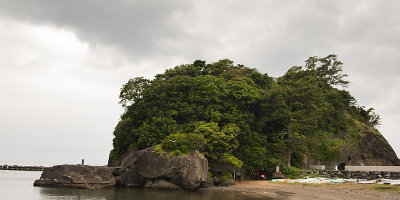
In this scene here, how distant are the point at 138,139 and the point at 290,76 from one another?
33.7 m

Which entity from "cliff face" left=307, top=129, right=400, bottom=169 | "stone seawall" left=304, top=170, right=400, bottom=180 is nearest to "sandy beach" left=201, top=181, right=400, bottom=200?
"stone seawall" left=304, top=170, right=400, bottom=180

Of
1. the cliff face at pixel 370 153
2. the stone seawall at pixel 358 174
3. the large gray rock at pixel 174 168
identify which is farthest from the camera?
the cliff face at pixel 370 153

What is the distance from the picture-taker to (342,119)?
60875 millimetres

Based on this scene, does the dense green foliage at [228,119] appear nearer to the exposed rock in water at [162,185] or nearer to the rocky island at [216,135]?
the rocky island at [216,135]

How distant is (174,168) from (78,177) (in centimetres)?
1197

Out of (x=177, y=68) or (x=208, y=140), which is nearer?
(x=208, y=140)

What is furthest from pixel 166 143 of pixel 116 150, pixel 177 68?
pixel 177 68

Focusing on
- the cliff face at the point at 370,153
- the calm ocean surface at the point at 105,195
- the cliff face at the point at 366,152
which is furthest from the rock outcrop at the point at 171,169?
the cliff face at the point at 370,153

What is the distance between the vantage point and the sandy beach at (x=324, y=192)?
28.8 metres

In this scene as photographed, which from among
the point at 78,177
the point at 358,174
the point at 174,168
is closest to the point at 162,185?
the point at 174,168

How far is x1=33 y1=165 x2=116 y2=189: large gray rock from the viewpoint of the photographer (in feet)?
123

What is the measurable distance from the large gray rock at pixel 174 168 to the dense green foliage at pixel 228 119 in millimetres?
1158

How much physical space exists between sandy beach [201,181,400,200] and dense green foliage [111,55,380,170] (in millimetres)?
6913

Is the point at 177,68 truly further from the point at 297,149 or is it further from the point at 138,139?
the point at 297,149
